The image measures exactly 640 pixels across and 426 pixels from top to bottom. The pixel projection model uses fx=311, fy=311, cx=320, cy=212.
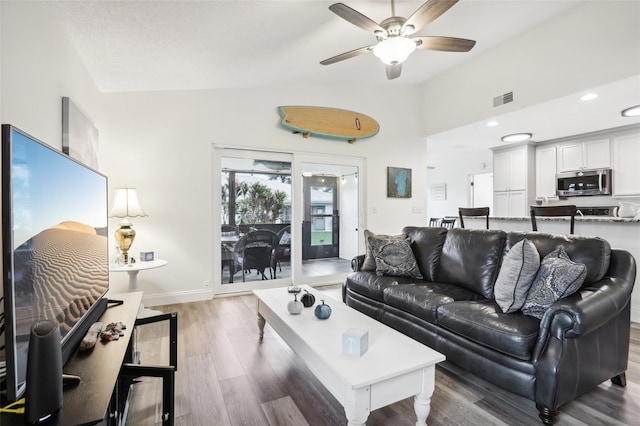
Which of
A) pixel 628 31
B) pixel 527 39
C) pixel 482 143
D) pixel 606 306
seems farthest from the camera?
pixel 482 143

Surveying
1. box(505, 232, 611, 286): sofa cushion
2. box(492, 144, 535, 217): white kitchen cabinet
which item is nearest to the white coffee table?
box(505, 232, 611, 286): sofa cushion

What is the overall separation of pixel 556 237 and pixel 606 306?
2.12 feet

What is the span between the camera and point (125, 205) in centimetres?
315

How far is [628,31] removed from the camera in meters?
2.98

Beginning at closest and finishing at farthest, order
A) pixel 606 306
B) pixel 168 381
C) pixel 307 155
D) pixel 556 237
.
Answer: pixel 168 381
pixel 606 306
pixel 556 237
pixel 307 155

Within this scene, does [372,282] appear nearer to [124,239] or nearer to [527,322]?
[527,322]

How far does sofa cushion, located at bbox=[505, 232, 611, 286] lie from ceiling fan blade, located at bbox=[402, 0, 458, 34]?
1781 mm

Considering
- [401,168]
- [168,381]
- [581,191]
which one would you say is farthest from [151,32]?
[581,191]

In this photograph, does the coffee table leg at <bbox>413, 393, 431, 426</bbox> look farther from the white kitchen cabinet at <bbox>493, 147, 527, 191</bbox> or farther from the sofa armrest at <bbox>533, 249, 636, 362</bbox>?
the white kitchen cabinet at <bbox>493, 147, 527, 191</bbox>

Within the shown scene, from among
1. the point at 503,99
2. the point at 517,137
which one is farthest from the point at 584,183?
the point at 503,99

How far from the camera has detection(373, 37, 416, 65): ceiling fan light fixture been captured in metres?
2.46

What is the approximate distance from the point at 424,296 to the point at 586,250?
1.06 metres

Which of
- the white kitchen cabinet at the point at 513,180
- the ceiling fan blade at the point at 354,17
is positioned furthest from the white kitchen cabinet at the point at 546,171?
the ceiling fan blade at the point at 354,17

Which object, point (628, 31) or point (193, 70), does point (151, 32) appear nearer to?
point (193, 70)
